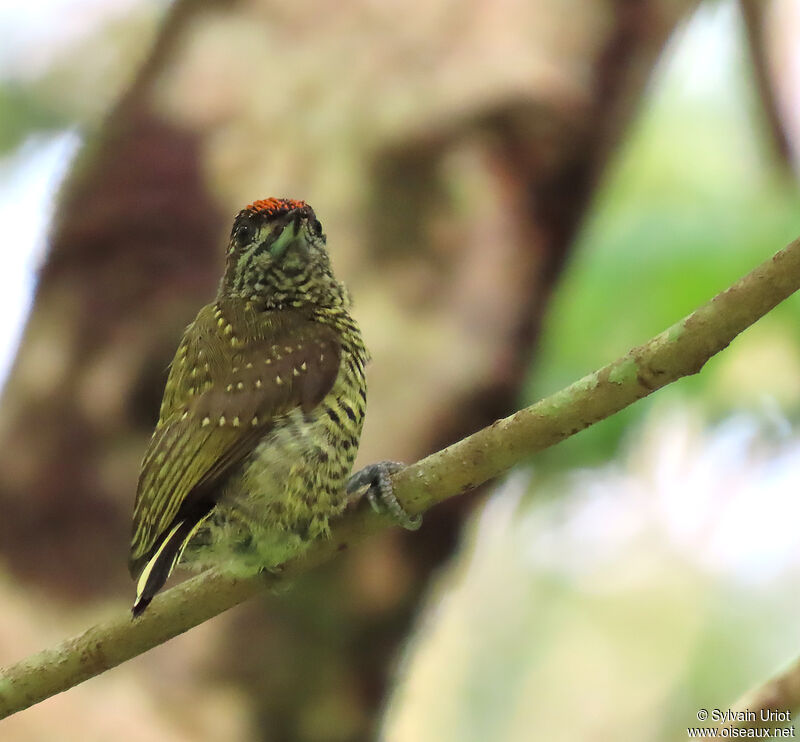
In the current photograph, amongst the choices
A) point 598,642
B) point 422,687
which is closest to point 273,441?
point 422,687

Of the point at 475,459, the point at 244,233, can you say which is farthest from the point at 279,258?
the point at 475,459

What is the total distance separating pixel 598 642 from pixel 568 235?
175cm

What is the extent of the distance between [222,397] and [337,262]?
2.54ft

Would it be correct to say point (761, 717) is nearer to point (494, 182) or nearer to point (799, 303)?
point (494, 182)

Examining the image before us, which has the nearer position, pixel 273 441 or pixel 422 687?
pixel 273 441

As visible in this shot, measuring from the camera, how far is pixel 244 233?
6.91ft

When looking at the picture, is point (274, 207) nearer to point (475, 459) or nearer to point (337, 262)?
point (337, 262)

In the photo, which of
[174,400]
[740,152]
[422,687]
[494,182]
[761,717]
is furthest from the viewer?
[740,152]

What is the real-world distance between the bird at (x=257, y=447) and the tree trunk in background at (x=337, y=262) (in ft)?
1.56

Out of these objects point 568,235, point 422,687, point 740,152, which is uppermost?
point 568,235

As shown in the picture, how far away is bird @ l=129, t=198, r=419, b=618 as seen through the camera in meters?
1.68

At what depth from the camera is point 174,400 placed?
1952 millimetres

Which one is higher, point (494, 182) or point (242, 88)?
point (242, 88)

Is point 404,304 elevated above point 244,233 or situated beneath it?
situated beneath
